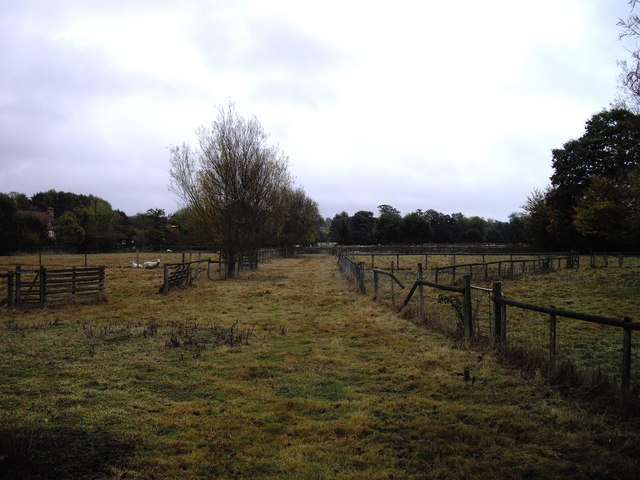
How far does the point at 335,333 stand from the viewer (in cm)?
1089

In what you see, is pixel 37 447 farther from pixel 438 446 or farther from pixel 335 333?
pixel 335 333

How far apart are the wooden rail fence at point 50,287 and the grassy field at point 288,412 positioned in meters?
6.46

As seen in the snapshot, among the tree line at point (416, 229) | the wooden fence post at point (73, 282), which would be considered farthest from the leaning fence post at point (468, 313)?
the tree line at point (416, 229)

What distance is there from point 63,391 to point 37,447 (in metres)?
2.11

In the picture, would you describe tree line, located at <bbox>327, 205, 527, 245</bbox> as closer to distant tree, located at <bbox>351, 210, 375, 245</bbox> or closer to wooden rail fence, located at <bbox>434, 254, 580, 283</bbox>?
distant tree, located at <bbox>351, 210, 375, 245</bbox>

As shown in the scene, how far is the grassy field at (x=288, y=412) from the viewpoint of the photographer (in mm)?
4305

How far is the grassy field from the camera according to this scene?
4.30 m

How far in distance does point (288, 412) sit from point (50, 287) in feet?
47.9

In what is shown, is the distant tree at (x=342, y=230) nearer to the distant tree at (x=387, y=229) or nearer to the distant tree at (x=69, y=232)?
the distant tree at (x=387, y=229)

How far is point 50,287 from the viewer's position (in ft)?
55.6

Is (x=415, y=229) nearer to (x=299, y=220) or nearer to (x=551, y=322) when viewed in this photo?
(x=299, y=220)

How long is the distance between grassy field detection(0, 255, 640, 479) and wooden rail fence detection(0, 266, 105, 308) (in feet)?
21.2

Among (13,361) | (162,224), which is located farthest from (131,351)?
(162,224)

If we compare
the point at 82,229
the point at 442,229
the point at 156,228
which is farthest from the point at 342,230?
the point at 82,229
